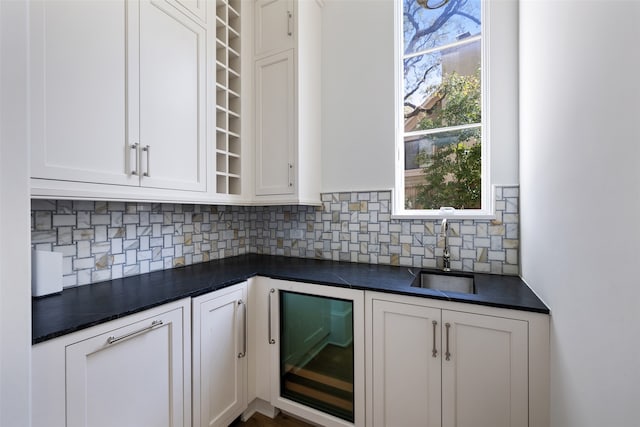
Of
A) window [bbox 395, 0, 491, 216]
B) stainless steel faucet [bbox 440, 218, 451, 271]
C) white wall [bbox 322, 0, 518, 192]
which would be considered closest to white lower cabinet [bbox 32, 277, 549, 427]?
stainless steel faucet [bbox 440, 218, 451, 271]

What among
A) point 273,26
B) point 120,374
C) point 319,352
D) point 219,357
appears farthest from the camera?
point 273,26

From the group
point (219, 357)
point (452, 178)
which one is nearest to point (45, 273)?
point (219, 357)

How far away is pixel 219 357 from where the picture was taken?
143 cm

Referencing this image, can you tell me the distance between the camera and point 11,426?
0.64 metres

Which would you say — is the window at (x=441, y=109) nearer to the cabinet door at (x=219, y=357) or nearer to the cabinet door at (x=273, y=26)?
the cabinet door at (x=273, y=26)

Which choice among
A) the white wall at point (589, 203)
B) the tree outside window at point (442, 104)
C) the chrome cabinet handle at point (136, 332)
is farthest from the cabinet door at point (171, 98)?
the white wall at point (589, 203)

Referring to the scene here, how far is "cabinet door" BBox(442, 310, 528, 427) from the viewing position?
1107mm

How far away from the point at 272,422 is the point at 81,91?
1.94 meters

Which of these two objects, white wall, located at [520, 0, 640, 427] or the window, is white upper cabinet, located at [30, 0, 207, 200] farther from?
white wall, located at [520, 0, 640, 427]

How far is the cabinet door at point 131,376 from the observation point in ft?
2.99

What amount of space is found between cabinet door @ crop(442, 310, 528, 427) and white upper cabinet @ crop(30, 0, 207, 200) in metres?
1.57

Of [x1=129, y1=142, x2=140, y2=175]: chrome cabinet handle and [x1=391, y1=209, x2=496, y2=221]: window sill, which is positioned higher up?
[x1=129, y1=142, x2=140, y2=175]: chrome cabinet handle

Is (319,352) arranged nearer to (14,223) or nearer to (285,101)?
(14,223)

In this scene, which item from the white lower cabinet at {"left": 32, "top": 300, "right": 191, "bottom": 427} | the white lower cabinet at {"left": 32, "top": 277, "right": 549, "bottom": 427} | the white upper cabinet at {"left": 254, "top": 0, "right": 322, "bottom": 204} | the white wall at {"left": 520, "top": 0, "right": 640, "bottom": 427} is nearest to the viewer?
the white wall at {"left": 520, "top": 0, "right": 640, "bottom": 427}
